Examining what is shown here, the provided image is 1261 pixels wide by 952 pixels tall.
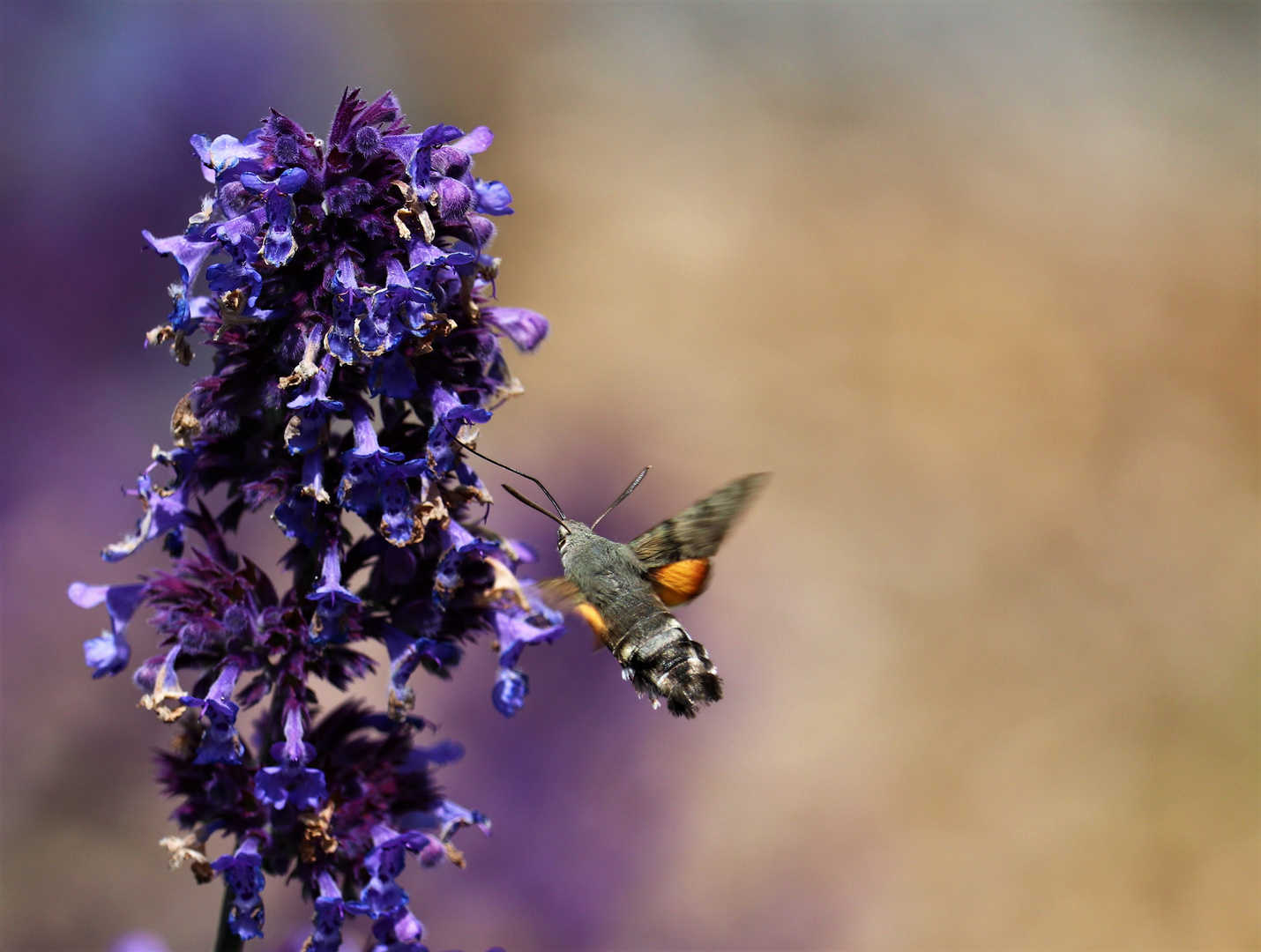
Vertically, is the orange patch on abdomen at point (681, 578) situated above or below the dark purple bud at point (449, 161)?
below

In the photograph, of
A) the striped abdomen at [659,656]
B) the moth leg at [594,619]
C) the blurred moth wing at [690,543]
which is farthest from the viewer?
the blurred moth wing at [690,543]

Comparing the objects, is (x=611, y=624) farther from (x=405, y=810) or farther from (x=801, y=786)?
(x=801, y=786)

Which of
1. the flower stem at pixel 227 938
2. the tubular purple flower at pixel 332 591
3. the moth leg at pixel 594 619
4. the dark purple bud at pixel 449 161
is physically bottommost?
the flower stem at pixel 227 938

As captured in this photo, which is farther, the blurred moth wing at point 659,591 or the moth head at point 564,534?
the moth head at point 564,534

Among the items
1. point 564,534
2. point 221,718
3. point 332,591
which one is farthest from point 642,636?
point 221,718

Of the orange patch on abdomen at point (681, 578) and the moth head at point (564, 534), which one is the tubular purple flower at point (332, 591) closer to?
the moth head at point (564, 534)

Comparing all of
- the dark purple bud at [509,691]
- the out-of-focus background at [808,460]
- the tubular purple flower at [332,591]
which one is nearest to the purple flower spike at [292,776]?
the tubular purple flower at [332,591]

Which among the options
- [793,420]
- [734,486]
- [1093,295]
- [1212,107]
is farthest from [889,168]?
[734,486]

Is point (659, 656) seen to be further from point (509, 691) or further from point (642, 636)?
point (509, 691)
